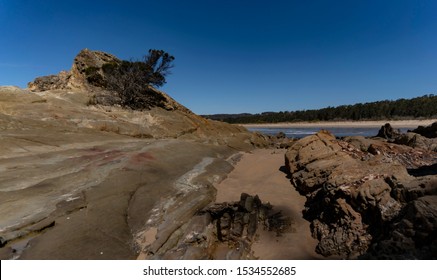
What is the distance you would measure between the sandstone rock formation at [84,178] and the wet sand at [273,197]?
75 centimetres

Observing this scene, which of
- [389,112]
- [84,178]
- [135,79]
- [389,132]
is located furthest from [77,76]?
[389,112]

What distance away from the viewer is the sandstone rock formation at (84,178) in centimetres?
590

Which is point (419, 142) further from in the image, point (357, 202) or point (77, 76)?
point (77, 76)

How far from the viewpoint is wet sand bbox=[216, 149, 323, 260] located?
608cm

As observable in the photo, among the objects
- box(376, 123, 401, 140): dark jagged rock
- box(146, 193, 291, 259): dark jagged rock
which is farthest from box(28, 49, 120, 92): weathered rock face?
box(376, 123, 401, 140): dark jagged rock

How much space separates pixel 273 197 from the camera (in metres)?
9.25

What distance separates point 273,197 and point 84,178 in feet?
19.9

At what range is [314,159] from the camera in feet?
33.8

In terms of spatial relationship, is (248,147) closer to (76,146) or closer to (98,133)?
(98,133)

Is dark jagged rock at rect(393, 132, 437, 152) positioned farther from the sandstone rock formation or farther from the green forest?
the green forest

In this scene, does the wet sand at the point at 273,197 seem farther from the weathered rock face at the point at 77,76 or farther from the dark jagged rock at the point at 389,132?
the weathered rock face at the point at 77,76

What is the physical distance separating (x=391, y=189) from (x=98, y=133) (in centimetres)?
1451

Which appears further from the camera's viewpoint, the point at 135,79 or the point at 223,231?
the point at 135,79

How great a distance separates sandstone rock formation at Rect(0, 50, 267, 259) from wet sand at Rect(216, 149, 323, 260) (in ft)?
2.46
